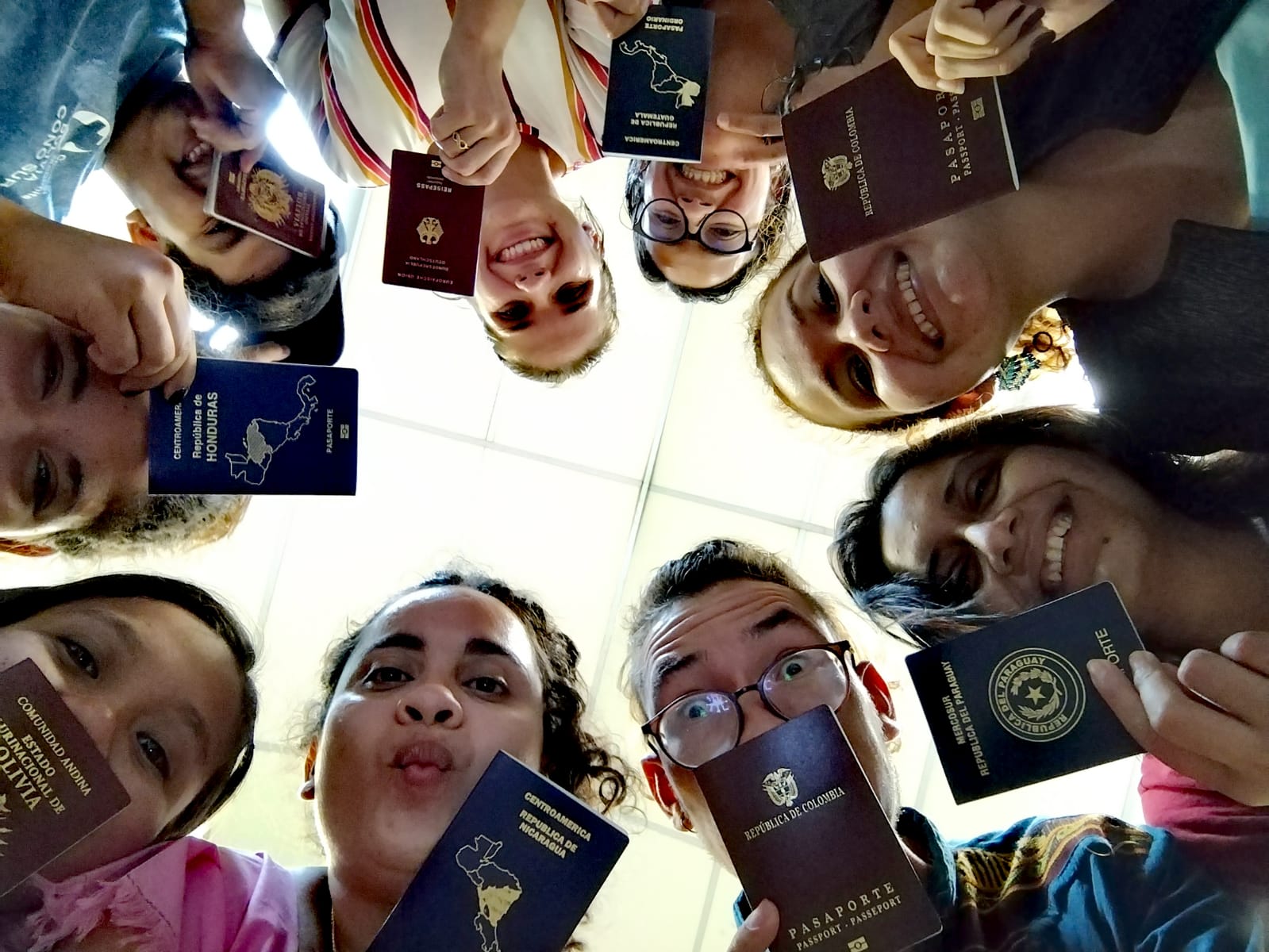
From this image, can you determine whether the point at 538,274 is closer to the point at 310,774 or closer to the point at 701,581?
the point at 701,581

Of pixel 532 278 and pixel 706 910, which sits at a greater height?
pixel 532 278

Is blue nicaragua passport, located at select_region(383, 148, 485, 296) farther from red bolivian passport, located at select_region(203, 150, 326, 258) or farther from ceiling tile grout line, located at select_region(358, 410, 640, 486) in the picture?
ceiling tile grout line, located at select_region(358, 410, 640, 486)

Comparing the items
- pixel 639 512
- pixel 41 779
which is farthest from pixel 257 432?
pixel 639 512

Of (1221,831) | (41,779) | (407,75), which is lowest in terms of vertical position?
(1221,831)

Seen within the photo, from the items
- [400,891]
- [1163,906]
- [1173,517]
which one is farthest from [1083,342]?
[400,891]

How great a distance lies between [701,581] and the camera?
5.11 feet

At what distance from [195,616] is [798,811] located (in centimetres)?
88

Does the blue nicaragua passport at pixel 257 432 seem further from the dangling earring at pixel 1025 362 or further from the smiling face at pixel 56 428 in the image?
the dangling earring at pixel 1025 362

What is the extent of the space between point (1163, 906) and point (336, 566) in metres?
1.73

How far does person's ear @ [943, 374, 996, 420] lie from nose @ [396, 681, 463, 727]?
2.88ft

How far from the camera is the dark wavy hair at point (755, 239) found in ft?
5.20

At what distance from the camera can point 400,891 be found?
4.03ft

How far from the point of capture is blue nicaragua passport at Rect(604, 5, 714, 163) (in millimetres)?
1231

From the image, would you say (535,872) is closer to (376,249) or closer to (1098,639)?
(1098,639)
